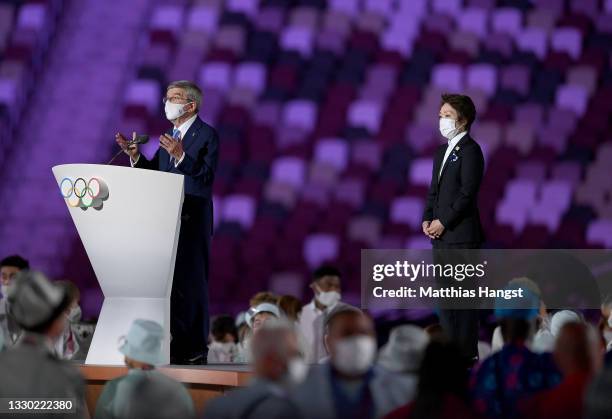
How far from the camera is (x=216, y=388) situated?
295 cm

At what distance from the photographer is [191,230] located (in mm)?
3414

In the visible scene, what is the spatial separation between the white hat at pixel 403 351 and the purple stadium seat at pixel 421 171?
3982 mm

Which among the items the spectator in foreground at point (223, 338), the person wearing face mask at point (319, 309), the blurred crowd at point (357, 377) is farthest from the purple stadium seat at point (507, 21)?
the blurred crowd at point (357, 377)

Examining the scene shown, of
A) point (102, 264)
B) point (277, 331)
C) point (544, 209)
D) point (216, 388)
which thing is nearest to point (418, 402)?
point (277, 331)

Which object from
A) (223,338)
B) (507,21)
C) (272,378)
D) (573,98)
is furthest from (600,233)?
(272,378)

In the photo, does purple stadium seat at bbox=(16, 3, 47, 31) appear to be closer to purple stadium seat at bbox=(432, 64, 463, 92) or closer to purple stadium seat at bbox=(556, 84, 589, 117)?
purple stadium seat at bbox=(432, 64, 463, 92)

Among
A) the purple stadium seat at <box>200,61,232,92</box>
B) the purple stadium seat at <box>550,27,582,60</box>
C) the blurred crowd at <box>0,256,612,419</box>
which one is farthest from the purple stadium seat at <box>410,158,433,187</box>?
the blurred crowd at <box>0,256,612,419</box>

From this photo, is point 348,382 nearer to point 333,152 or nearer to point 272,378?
point 272,378

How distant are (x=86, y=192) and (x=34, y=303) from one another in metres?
1.30

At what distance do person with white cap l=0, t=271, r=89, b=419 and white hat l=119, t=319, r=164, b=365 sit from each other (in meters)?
0.33

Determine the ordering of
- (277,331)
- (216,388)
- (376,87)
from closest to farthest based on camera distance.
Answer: (277,331) < (216,388) < (376,87)

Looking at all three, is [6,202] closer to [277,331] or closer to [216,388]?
[216,388]

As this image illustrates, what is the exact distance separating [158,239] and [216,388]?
0.55 metres

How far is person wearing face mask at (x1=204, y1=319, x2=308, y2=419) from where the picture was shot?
172 cm
